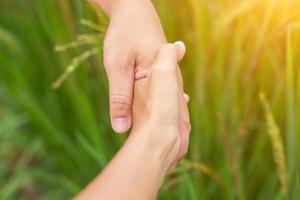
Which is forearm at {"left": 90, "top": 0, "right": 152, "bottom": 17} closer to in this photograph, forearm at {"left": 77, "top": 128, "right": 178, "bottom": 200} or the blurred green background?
the blurred green background

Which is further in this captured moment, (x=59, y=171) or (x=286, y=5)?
(x=59, y=171)

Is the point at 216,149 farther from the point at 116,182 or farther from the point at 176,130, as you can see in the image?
the point at 116,182

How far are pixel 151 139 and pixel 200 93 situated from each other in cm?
41

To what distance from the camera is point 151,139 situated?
0.78m

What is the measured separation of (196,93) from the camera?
1212 mm

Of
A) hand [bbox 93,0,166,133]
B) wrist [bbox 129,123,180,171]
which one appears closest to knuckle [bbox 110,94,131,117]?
hand [bbox 93,0,166,133]

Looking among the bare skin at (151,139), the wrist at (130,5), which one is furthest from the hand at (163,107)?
the wrist at (130,5)

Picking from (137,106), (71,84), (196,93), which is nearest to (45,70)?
(71,84)

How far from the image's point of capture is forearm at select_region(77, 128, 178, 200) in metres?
0.71

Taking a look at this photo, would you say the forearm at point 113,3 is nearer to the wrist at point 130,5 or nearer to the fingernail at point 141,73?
the wrist at point 130,5

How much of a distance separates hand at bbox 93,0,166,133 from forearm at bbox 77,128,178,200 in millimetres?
182

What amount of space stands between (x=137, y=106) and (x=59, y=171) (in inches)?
25.2

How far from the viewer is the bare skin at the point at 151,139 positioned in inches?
28.0

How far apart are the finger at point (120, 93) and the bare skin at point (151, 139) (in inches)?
0.6
